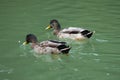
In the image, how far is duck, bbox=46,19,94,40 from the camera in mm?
14391

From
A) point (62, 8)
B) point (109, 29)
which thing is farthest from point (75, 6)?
point (109, 29)

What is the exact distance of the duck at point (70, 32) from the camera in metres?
14.4

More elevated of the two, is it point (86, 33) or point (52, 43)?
point (86, 33)

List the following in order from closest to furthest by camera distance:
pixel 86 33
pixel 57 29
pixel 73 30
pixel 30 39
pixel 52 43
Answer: pixel 52 43
pixel 30 39
pixel 86 33
pixel 73 30
pixel 57 29

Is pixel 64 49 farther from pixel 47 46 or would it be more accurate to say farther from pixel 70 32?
pixel 70 32

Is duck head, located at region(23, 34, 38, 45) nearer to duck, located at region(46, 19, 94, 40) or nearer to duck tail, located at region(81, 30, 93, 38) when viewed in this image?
duck, located at region(46, 19, 94, 40)

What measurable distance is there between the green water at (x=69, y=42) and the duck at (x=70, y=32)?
24 centimetres

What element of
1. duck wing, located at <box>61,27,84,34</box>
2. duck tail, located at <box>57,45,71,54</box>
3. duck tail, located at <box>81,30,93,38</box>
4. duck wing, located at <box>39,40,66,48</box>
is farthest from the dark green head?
duck tail, located at <box>57,45,71,54</box>

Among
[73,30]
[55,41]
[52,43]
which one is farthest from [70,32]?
[52,43]

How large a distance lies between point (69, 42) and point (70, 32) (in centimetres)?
37

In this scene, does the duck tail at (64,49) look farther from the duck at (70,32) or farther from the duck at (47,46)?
the duck at (70,32)

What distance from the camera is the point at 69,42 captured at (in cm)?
1481

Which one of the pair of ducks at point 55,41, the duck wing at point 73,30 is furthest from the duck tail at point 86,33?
the duck wing at point 73,30

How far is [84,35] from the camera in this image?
14.4 metres
